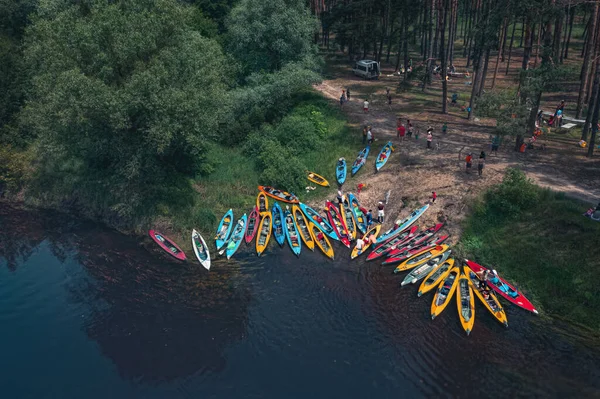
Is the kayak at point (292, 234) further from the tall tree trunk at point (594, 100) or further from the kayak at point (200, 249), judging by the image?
the tall tree trunk at point (594, 100)

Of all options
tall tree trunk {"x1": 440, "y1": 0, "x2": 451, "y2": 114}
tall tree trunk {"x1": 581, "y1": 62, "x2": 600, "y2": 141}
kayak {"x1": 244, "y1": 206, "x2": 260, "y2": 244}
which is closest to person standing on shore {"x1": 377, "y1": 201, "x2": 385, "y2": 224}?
kayak {"x1": 244, "y1": 206, "x2": 260, "y2": 244}

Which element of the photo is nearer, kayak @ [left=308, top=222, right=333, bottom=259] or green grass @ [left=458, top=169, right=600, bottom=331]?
green grass @ [left=458, top=169, right=600, bottom=331]

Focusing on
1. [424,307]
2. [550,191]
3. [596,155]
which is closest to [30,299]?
[424,307]

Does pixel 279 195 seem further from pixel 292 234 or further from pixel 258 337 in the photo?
pixel 258 337

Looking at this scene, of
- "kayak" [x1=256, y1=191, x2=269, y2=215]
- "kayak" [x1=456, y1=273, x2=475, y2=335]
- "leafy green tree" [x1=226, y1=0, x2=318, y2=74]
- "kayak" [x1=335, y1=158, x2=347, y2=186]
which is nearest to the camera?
"kayak" [x1=456, y1=273, x2=475, y2=335]

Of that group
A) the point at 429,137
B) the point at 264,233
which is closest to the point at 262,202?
the point at 264,233

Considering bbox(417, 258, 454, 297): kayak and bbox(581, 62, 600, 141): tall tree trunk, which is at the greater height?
bbox(581, 62, 600, 141): tall tree trunk

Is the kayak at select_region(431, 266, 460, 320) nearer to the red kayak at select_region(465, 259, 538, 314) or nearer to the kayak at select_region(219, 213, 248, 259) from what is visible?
the red kayak at select_region(465, 259, 538, 314)
